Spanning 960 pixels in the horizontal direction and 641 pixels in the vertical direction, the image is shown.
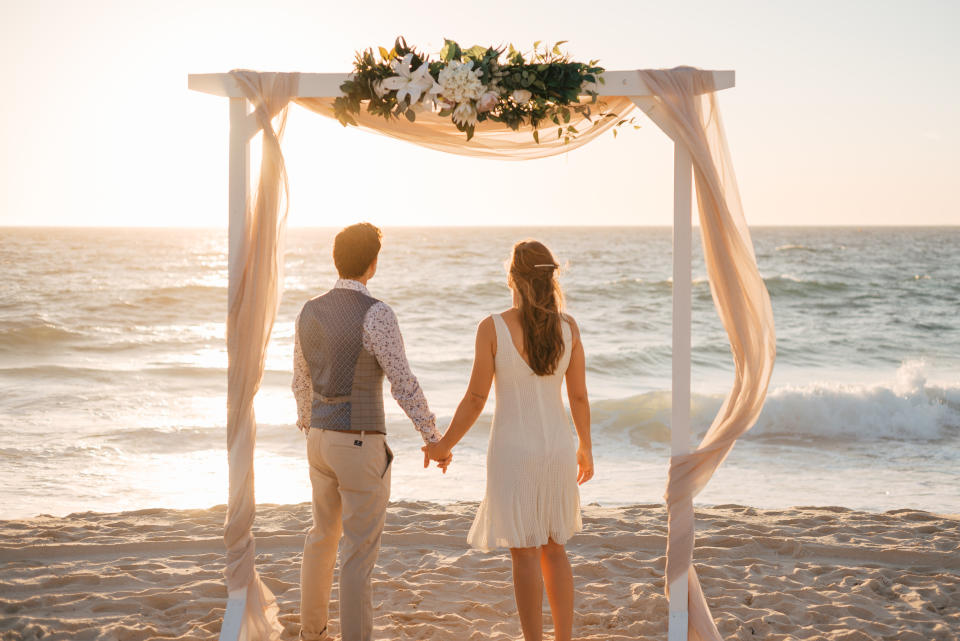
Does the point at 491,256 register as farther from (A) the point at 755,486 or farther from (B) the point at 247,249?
(B) the point at 247,249

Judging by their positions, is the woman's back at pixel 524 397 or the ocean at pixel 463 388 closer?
the woman's back at pixel 524 397

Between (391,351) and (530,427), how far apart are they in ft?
1.98

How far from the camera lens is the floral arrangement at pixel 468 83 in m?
3.41

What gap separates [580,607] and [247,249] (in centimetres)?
232

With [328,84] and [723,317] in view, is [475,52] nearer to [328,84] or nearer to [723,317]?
[328,84]

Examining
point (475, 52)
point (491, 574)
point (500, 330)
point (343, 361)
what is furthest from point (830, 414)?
point (343, 361)

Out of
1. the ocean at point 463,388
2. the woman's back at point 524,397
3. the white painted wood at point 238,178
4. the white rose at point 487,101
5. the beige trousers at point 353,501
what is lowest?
the ocean at point 463,388

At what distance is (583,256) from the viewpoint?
39500 mm

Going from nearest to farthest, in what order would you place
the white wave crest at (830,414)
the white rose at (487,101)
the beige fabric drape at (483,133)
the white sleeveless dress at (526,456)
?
the white sleeveless dress at (526,456)
the white rose at (487,101)
the beige fabric drape at (483,133)
the white wave crest at (830,414)

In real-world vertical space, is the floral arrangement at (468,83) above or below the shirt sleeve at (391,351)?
above

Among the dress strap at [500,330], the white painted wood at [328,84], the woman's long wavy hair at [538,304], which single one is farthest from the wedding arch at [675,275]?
the dress strap at [500,330]

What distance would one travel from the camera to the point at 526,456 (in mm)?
3334

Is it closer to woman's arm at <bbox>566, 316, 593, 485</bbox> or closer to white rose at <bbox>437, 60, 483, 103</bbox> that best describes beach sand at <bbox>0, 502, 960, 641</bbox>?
woman's arm at <bbox>566, 316, 593, 485</bbox>

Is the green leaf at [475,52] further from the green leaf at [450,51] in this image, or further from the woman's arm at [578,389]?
the woman's arm at [578,389]
